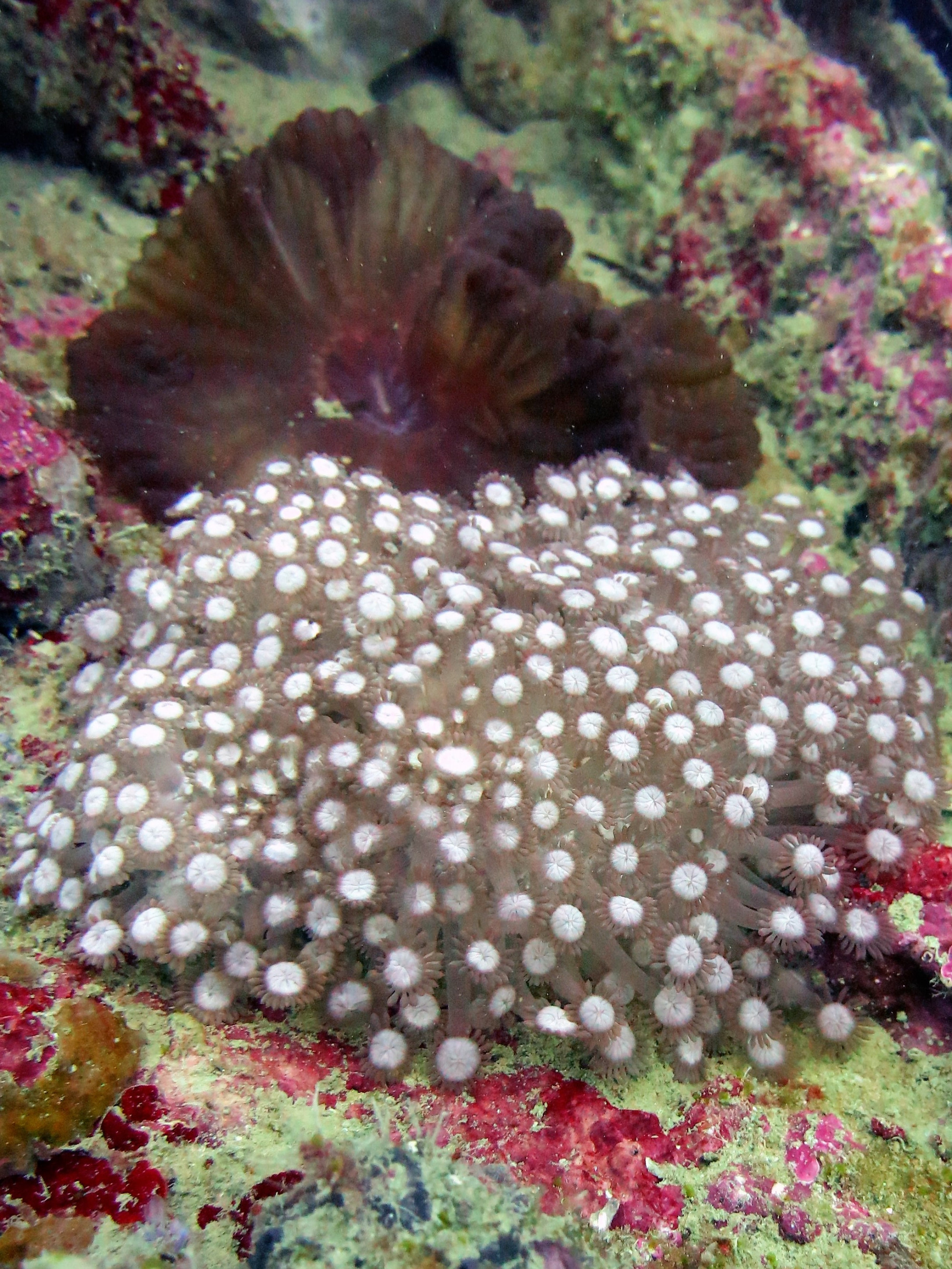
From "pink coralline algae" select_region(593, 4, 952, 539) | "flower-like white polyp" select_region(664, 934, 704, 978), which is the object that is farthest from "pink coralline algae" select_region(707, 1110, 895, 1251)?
"pink coralline algae" select_region(593, 4, 952, 539)

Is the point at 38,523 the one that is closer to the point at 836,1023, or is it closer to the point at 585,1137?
the point at 585,1137

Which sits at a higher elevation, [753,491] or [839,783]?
[839,783]

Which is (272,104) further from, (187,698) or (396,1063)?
(396,1063)

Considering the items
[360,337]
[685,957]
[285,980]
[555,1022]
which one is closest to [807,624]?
[685,957]

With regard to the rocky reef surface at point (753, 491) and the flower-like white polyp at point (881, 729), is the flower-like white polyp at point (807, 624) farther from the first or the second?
the rocky reef surface at point (753, 491)

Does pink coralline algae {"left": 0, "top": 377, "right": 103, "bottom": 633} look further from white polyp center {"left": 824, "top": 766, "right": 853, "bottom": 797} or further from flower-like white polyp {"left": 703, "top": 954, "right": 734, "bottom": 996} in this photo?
white polyp center {"left": 824, "top": 766, "right": 853, "bottom": 797}

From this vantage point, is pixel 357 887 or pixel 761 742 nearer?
pixel 357 887

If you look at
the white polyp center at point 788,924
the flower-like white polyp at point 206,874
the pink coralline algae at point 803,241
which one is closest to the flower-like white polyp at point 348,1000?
the flower-like white polyp at point 206,874

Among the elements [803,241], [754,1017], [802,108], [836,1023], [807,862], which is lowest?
[754,1017]
